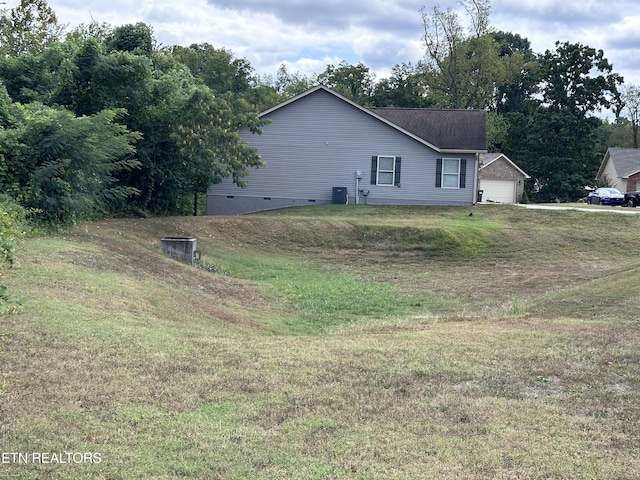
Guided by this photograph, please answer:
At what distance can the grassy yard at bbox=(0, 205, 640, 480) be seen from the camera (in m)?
4.71

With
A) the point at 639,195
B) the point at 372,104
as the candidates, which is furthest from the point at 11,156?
the point at 372,104

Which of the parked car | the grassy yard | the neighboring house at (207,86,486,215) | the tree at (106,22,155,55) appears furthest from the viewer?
the parked car

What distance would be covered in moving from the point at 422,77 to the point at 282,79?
17790 millimetres

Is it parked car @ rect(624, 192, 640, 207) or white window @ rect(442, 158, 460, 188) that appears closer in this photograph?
white window @ rect(442, 158, 460, 188)

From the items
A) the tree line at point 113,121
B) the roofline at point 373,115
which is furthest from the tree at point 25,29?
the roofline at point 373,115

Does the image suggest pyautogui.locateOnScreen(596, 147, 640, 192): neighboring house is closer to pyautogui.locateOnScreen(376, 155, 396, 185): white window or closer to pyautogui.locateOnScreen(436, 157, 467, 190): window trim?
pyautogui.locateOnScreen(436, 157, 467, 190): window trim

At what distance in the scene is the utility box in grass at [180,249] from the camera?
18.0 meters

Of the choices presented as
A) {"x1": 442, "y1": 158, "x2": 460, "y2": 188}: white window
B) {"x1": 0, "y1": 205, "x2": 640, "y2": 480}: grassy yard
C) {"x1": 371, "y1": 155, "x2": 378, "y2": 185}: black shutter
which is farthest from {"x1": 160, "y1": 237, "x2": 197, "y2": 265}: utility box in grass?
{"x1": 442, "y1": 158, "x2": 460, "y2": 188}: white window

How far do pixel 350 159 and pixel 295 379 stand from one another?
25.5 metres

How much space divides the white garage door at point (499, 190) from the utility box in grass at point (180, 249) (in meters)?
38.7

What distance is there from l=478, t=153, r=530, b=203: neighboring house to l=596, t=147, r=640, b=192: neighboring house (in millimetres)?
11886

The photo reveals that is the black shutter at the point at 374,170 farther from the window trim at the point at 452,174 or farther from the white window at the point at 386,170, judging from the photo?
the window trim at the point at 452,174

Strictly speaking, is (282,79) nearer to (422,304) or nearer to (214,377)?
(422,304)

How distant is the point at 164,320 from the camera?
387 inches
